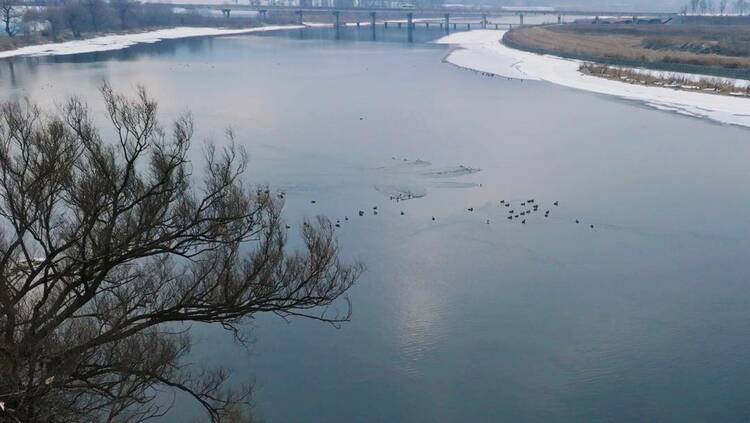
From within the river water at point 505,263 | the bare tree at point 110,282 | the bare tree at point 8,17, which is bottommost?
the river water at point 505,263

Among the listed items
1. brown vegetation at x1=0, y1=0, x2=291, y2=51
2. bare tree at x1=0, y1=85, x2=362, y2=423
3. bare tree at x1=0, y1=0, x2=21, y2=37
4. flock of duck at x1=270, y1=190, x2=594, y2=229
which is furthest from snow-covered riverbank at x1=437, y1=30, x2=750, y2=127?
bare tree at x1=0, y1=0, x2=21, y2=37

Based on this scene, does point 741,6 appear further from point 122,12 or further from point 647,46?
point 122,12

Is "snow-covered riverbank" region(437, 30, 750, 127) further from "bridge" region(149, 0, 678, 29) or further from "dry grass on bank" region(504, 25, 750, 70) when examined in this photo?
"bridge" region(149, 0, 678, 29)

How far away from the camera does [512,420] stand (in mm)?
4141

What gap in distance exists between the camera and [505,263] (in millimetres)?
6266

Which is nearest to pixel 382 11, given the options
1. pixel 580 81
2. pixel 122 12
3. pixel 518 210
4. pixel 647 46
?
pixel 122 12

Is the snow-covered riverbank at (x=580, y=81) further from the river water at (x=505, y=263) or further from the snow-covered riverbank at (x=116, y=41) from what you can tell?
the snow-covered riverbank at (x=116, y=41)

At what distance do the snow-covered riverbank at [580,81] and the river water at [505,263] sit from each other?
1142 millimetres

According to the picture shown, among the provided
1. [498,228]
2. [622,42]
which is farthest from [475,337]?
[622,42]

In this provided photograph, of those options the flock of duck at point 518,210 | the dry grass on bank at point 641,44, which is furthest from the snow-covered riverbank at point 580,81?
the flock of duck at point 518,210

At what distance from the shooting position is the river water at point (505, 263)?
4.41 meters

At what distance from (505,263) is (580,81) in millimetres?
13657

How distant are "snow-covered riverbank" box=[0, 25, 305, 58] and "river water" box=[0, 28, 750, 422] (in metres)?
12.0

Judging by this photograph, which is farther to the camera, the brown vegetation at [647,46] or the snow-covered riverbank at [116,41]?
the snow-covered riverbank at [116,41]
